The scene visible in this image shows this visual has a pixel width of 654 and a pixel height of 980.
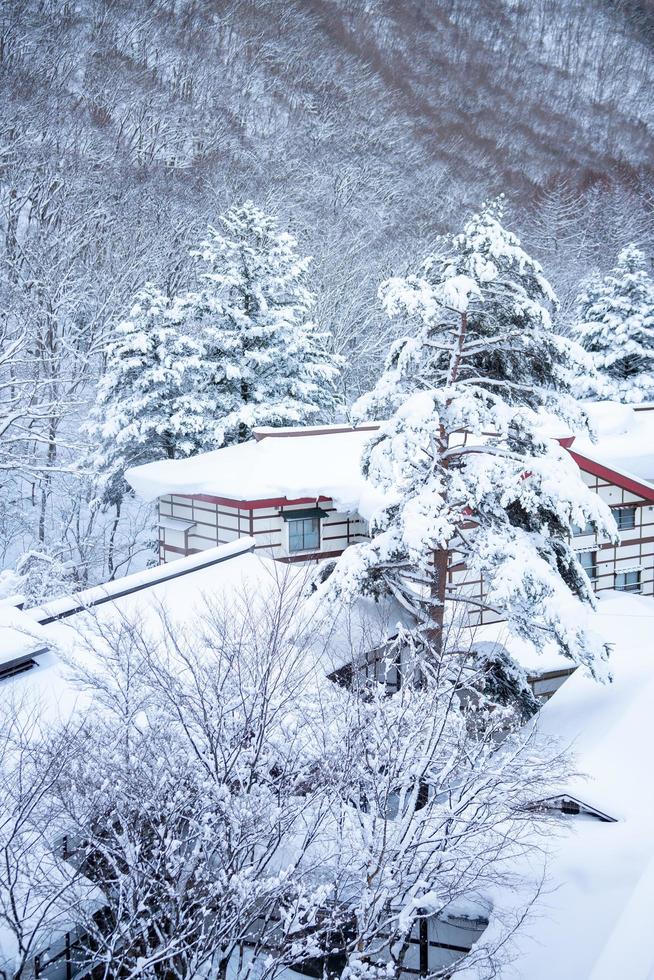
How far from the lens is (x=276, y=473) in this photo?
661 inches

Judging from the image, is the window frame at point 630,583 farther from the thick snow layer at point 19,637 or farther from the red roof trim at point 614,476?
the thick snow layer at point 19,637

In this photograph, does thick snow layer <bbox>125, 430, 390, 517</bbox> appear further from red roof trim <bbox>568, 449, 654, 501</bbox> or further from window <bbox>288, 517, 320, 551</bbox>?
red roof trim <bbox>568, 449, 654, 501</bbox>

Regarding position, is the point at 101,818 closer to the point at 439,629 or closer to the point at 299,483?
the point at 439,629

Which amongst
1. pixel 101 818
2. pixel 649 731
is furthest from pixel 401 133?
pixel 101 818

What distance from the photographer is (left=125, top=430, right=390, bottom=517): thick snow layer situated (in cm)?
1623

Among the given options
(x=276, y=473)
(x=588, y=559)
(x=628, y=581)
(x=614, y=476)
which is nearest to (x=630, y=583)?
(x=628, y=581)

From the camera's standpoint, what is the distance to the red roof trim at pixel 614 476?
1805 centimetres

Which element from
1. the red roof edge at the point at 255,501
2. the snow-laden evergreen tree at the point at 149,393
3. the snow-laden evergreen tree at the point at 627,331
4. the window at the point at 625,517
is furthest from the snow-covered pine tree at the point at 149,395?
the snow-laden evergreen tree at the point at 627,331

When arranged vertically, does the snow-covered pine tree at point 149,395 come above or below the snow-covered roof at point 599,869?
above

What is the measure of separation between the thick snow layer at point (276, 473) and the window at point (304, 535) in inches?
42.7

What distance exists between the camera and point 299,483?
1634cm

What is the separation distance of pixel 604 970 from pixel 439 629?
4.84 metres

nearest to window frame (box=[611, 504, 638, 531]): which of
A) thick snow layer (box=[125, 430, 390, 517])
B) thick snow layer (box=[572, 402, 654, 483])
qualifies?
thick snow layer (box=[572, 402, 654, 483])

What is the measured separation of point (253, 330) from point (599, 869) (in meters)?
17.1
